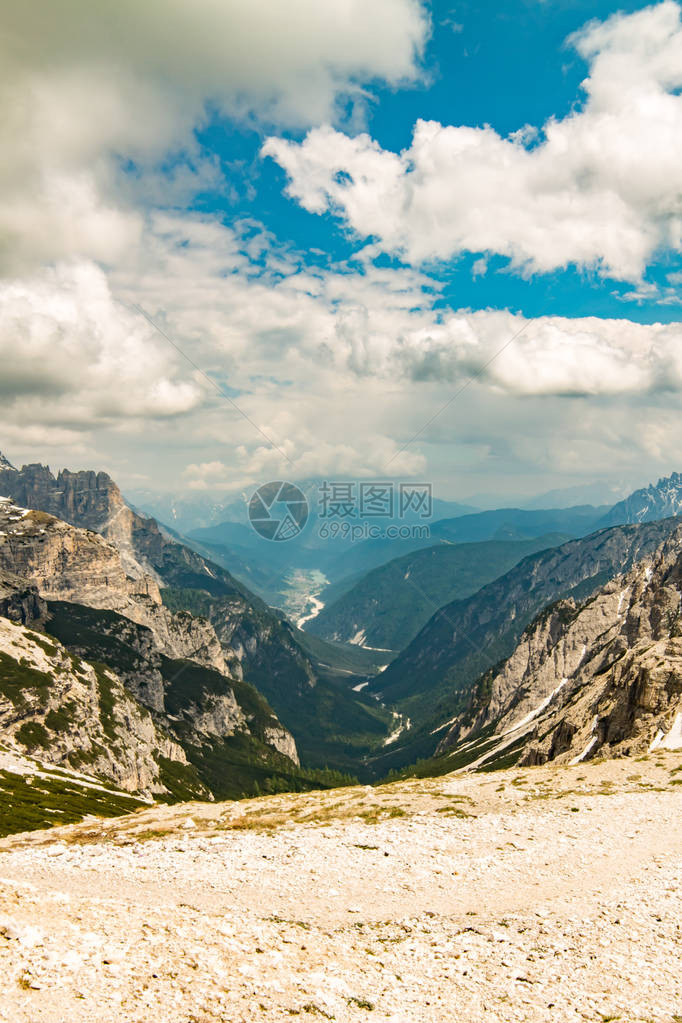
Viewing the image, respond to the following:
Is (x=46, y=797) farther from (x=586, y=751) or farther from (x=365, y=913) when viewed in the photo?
(x=365, y=913)

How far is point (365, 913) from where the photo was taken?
29.6 m

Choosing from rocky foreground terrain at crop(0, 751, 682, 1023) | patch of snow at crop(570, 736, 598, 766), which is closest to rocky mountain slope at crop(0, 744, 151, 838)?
rocky foreground terrain at crop(0, 751, 682, 1023)

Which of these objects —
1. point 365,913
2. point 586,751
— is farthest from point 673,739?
point 365,913

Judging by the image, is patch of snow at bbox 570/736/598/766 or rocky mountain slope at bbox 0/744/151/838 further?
rocky mountain slope at bbox 0/744/151/838

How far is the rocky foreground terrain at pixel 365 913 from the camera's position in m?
20.7

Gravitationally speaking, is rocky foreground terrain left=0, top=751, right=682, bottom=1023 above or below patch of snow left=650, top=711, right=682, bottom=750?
above

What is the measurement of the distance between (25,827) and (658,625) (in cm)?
18265

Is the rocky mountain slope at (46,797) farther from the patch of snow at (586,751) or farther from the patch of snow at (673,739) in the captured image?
the patch of snow at (673,739)

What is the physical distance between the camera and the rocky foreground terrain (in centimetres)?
2072

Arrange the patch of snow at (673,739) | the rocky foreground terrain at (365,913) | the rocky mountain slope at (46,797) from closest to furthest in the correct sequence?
the rocky foreground terrain at (365,913)
the patch of snow at (673,739)
the rocky mountain slope at (46,797)

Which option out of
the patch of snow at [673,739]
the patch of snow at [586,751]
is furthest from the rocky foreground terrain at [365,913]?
the patch of snow at [586,751]

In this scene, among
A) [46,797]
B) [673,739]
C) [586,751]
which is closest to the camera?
[673,739]

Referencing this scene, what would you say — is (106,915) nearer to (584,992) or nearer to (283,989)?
(283,989)

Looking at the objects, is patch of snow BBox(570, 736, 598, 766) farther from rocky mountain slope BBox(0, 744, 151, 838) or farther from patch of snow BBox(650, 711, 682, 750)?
rocky mountain slope BBox(0, 744, 151, 838)
